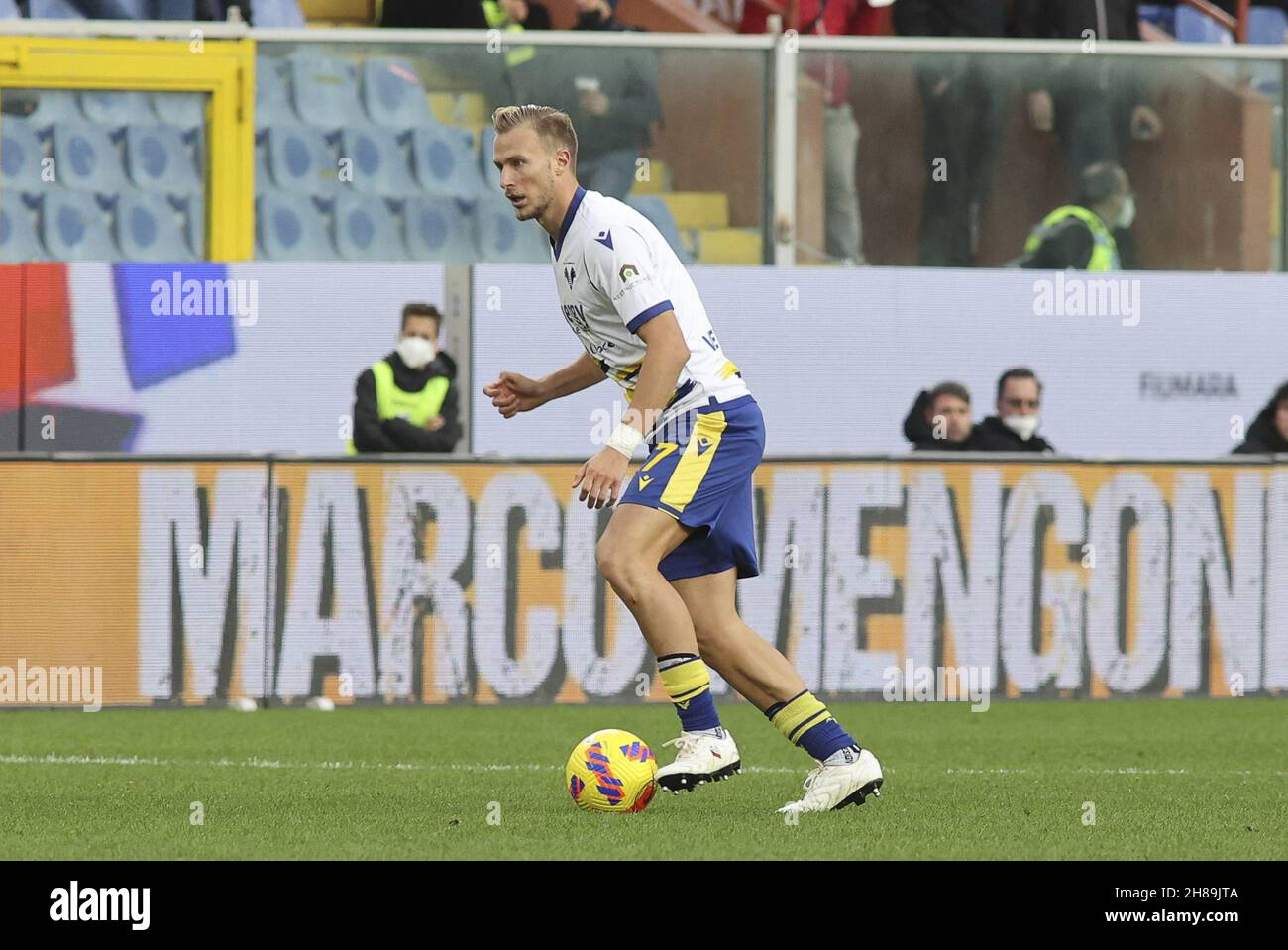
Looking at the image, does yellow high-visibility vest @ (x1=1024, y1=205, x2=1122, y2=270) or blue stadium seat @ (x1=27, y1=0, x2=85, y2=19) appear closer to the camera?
blue stadium seat @ (x1=27, y1=0, x2=85, y2=19)

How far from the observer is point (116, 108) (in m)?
14.7

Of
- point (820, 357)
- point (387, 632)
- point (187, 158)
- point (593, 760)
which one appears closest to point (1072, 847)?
point (593, 760)

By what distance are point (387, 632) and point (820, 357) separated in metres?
4.03

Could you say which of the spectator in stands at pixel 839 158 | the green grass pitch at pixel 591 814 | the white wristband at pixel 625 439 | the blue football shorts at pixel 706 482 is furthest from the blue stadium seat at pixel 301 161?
the white wristband at pixel 625 439

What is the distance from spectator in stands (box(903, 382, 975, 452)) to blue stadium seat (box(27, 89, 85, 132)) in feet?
18.6

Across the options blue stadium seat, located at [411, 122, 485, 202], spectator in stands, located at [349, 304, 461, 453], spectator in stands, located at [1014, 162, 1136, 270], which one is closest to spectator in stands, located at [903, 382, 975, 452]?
spectator in stands, located at [1014, 162, 1136, 270]

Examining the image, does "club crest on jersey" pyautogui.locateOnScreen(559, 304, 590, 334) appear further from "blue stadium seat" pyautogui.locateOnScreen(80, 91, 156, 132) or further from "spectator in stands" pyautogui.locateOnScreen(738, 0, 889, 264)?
"blue stadium seat" pyautogui.locateOnScreen(80, 91, 156, 132)

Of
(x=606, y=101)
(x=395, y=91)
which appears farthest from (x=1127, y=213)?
(x=395, y=91)

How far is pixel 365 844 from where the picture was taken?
6133mm

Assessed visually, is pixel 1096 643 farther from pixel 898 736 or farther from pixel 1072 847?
pixel 1072 847

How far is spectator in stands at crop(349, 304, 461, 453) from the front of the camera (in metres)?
13.0

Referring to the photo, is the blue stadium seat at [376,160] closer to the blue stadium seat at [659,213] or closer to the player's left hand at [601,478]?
the blue stadium seat at [659,213]

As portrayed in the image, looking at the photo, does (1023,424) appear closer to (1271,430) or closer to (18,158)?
(1271,430)

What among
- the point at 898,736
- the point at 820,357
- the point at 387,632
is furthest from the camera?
the point at 820,357
